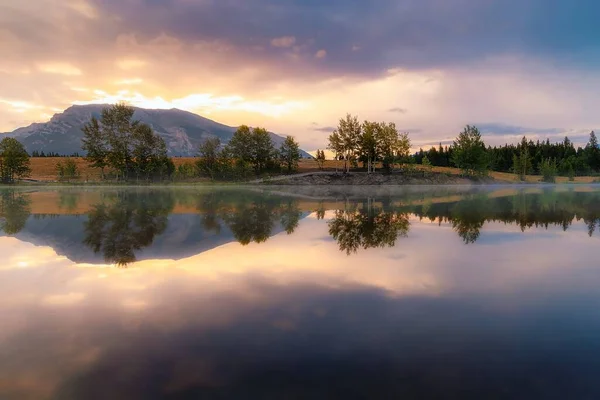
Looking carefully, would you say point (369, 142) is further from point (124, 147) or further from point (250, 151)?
point (124, 147)

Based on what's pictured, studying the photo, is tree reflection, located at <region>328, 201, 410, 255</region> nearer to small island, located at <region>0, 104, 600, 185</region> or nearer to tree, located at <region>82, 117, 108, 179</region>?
small island, located at <region>0, 104, 600, 185</region>

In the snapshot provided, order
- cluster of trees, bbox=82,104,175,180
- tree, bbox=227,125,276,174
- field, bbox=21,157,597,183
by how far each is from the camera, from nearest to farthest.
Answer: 1. cluster of trees, bbox=82,104,175,180
2. tree, bbox=227,125,276,174
3. field, bbox=21,157,597,183

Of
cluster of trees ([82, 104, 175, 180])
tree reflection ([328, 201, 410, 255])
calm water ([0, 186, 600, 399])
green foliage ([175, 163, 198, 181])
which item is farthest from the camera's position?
green foliage ([175, 163, 198, 181])

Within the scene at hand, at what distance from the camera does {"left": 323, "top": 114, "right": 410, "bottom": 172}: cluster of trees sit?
361 ft

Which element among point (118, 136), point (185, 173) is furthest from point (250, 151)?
point (118, 136)

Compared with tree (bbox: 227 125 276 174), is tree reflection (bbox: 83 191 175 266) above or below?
below

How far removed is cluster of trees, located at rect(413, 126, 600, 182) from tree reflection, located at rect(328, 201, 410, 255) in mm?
98011

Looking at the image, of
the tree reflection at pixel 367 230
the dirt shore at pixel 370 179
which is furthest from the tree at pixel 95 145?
the tree reflection at pixel 367 230

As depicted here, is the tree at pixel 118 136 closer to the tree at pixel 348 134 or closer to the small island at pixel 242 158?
the small island at pixel 242 158

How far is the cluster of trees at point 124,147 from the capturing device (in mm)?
103750

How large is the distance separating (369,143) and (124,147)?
67382 mm

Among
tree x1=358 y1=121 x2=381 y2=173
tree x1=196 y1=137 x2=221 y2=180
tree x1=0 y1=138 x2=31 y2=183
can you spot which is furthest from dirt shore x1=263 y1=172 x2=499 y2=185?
tree x1=0 y1=138 x2=31 y2=183

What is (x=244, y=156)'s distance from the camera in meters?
113

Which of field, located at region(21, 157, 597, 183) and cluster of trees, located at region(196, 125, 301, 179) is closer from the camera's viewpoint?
cluster of trees, located at region(196, 125, 301, 179)
